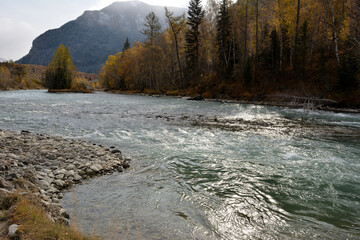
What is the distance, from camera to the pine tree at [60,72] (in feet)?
250

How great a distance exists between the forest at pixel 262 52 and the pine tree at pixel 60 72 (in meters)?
30.9

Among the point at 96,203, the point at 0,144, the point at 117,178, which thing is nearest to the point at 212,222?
the point at 96,203

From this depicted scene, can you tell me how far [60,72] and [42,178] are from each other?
268ft

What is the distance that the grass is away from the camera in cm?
306

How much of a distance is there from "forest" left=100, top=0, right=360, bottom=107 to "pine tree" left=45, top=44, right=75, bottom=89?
3089cm

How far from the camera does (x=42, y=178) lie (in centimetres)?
609

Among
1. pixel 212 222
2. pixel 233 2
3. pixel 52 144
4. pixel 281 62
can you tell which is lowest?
pixel 212 222

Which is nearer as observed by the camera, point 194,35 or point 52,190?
point 52,190

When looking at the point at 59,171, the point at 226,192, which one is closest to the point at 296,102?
the point at 226,192

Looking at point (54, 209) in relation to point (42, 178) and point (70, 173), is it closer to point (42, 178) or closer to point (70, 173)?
point (42, 178)

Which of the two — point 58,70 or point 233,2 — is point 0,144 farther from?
point 58,70

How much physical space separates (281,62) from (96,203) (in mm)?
40485

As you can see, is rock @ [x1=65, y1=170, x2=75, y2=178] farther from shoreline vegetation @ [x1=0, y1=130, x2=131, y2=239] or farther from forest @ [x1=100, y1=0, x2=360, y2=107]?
forest @ [x1=100, y1=0, x2=360, y2=107]

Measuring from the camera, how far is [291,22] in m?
40.3
